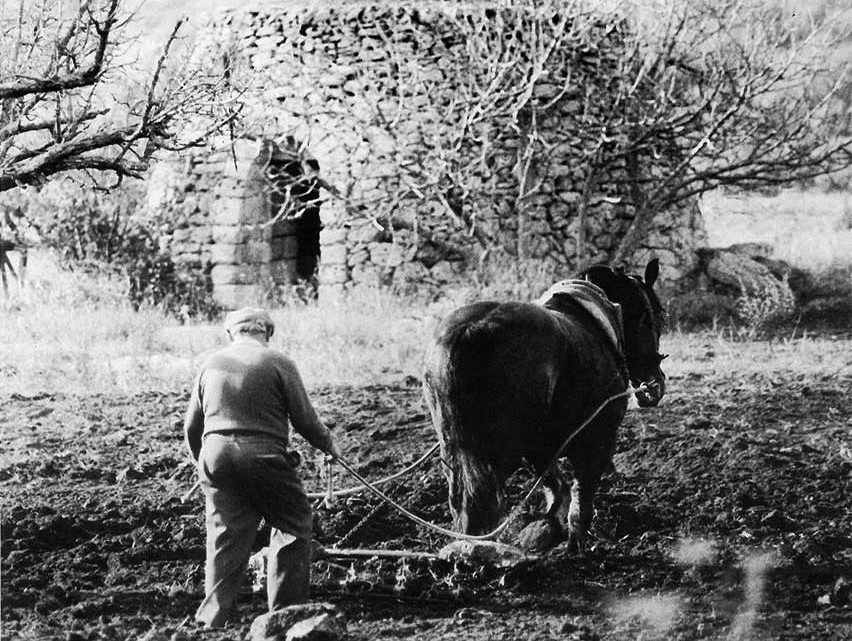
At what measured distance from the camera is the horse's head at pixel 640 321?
5.74 metres

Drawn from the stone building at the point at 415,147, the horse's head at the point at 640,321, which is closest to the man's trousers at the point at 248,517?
the horse's head at the point at 640,321

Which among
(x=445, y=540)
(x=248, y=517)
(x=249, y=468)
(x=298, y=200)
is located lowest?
(x=445, y=540)

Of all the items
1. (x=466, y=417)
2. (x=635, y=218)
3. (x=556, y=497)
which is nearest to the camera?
(x=466, y=417)

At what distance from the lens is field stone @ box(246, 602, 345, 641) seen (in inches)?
156

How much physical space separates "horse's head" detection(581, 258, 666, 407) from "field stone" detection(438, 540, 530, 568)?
1371 millimetres

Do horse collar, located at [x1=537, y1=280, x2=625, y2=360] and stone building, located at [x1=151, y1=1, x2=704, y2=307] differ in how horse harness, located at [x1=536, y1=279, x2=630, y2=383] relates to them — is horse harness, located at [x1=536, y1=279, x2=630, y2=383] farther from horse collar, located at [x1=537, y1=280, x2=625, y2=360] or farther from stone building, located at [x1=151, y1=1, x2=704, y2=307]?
stone building, located at [x1=151, y1=1, x2=704, y2=307]

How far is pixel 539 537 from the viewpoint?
549cm

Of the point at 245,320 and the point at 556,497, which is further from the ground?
the point at 245,320

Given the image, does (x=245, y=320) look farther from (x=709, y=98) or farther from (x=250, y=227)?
(x=709, y=98)

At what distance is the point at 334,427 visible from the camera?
7594 mm

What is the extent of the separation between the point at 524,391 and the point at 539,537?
112 cm

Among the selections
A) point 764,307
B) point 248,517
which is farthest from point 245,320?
point 764,307

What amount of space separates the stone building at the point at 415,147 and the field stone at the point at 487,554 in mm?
7660

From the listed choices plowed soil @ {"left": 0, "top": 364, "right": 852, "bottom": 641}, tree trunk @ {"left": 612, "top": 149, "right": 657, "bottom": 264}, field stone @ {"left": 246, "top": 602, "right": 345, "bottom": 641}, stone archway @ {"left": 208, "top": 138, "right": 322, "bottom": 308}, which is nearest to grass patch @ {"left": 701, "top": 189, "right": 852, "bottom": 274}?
tree trunk @ {"left": 612, "top": 149, "right": 657, "bottom": 264}
